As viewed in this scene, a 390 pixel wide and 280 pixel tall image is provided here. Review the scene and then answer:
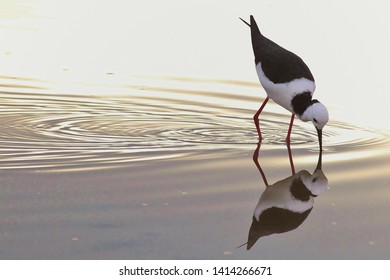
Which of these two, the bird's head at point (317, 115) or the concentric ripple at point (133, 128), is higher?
the bird's head at point (317, 115)

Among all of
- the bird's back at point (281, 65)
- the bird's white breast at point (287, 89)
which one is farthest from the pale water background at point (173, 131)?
the bird's back at point (281, 65)

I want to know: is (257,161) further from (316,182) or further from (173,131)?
(173,131)

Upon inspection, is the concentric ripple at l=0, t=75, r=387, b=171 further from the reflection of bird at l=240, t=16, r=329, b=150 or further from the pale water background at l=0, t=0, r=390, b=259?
the reflection of bird at l=240, t=16, r=329, b=150

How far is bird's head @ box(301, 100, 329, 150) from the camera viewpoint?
9.02 m

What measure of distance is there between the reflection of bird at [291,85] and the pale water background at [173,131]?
26 cm

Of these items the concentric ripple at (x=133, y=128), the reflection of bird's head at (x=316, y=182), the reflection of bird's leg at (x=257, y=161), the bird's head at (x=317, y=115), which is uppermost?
the bird's head at (x=317, y=115)

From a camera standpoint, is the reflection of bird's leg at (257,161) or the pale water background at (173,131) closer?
the pale water background at (173,131)

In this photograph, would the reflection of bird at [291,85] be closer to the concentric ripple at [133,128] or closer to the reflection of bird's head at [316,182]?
the concentric ripple at [133,128]

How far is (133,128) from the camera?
9484 mm

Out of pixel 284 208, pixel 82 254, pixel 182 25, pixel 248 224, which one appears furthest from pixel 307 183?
pixel 182 25

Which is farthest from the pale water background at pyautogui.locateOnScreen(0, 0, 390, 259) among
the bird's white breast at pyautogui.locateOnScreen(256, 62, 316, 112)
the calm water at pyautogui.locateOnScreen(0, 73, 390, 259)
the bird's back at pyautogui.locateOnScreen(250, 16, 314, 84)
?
the bird's back at pyautogui.locateOnScreen(250, 16, 314, 84)

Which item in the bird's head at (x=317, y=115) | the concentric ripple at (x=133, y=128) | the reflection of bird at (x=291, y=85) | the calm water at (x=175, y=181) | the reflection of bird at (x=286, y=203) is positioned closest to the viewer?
the calm water at (x=175, y=181)

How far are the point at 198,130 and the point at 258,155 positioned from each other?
1.10 metres

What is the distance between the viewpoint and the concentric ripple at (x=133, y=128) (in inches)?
323
